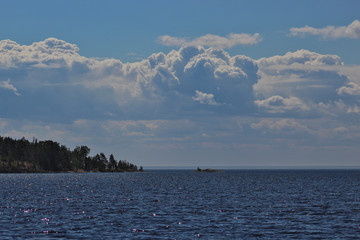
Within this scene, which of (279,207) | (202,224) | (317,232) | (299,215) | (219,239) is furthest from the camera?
(279,207)

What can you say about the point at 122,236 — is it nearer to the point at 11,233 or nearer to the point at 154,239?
the point at 154,239

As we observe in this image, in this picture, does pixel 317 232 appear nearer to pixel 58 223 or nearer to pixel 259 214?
pixel 259 214

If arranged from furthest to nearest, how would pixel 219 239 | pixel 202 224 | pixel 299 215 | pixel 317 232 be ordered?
pixel 299 215 < pixel 202 224 < pixel 317 232 < pixel 219 239

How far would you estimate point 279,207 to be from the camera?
79.5m

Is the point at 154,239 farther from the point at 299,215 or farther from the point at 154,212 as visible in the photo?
the point at 299,215

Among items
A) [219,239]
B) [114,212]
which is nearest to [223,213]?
[114,212]

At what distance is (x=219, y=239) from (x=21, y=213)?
35.9 meters

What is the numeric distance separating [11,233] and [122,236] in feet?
40.9

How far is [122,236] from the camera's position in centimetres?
4912

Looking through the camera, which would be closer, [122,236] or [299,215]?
[122,236]

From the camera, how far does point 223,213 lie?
70.0m

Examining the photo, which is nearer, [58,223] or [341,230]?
[341,230]

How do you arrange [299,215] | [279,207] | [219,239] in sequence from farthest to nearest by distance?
[279,207]
[299,215]
[219,239]

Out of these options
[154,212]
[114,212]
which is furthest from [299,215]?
[114,212]
